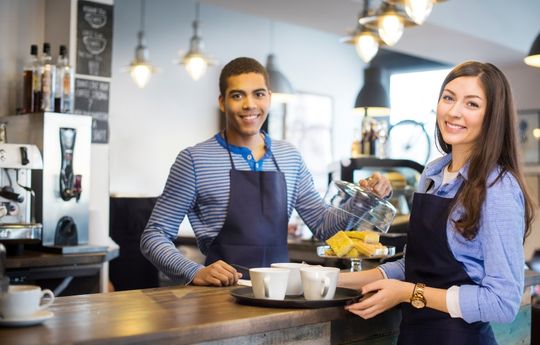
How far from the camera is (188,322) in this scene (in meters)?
1.57

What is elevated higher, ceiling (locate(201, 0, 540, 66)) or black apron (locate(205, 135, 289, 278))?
ceiling (locate(201, 0, 540, 66))

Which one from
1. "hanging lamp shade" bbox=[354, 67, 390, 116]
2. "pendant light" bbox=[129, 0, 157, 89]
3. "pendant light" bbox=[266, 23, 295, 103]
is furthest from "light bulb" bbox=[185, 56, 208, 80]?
"hanging lamp shade" bbox=[354, 67, 390, 116]

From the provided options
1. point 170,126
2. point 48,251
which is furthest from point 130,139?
point 48,251

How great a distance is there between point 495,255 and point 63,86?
9.22ft

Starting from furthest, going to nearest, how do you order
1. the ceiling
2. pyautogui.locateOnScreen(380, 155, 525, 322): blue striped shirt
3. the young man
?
the ceiling
the young man
pyautogui.locateOnScreen(380, 155, 525, 322): blue striped shirt

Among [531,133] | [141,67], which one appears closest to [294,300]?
[141,67]

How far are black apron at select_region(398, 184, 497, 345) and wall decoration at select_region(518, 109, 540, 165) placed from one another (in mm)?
7206

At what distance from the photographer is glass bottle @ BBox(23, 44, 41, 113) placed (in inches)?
156

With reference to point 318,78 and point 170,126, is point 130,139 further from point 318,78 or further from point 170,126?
point 318,78

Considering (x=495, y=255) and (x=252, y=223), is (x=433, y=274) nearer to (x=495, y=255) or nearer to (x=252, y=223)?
(x=495, y=255)

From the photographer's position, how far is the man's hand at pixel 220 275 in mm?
2129

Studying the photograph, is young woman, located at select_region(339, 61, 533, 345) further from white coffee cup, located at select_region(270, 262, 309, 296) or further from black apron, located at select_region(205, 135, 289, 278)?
black apron, located at select_region(205, 135, 289, 278)

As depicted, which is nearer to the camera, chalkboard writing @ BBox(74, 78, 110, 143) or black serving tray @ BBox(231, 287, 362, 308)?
black serving tray @ BBox(231, 287, 362, 308)

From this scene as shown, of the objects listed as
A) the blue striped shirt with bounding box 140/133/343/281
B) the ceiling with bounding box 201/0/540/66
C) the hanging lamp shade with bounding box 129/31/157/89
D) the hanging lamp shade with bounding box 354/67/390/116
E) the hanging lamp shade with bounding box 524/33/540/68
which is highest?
the ceiling with bounding box 201/0/540/66
